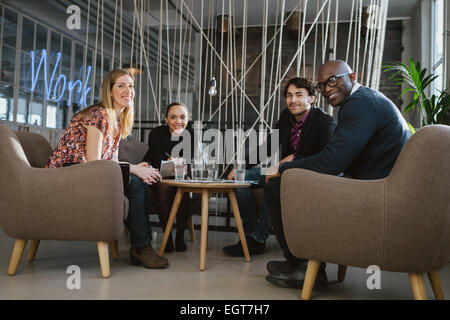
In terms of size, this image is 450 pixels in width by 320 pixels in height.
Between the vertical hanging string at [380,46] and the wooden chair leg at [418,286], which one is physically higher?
the vertical hanging string at [380,46]

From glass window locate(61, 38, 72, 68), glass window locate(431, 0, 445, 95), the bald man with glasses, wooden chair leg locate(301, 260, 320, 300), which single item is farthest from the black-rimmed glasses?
glass window locate(61, 38, 72, 68)

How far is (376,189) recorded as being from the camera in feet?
4.84

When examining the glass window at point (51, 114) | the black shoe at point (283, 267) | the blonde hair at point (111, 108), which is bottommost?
the black shoe at point (283, 267)

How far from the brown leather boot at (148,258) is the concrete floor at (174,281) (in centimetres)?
4

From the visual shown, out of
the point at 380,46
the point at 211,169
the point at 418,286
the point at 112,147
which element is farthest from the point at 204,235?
the point at 380,46

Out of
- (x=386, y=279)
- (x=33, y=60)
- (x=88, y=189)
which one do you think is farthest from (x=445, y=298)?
(x=33, y=60)

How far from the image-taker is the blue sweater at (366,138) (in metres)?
1.68

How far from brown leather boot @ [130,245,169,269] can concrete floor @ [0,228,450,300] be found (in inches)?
1.5

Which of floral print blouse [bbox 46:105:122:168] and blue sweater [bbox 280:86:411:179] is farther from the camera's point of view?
floral print blouse [bbox 46:105:122:168]

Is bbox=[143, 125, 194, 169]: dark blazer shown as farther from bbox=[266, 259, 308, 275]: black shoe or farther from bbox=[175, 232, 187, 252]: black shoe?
bbox=[266, 259, 308, 275]: black shoe

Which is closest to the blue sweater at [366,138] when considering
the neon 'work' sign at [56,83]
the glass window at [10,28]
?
the neon 'work' sign at [56,83]

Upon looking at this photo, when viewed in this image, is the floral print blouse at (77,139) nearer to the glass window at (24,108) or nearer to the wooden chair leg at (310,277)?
the wooden chair leg at (310,277)

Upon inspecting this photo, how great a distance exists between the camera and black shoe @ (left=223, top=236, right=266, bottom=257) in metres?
2.57

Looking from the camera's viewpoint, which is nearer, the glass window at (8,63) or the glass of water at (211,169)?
the glass of water at (211,169)
